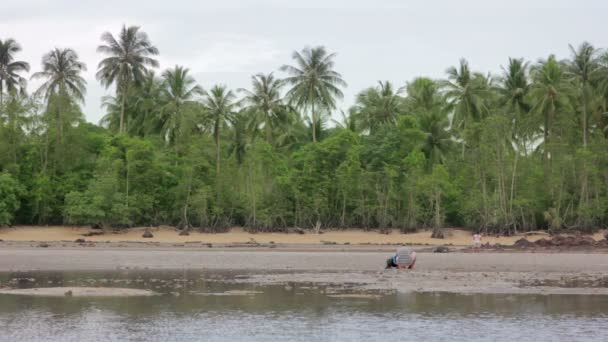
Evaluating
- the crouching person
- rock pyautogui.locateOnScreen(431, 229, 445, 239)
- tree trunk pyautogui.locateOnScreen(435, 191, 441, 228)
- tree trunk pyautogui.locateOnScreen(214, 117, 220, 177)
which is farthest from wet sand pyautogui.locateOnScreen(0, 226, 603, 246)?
the crouching person

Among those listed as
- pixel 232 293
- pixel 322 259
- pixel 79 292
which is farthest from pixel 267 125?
pixel 79 292

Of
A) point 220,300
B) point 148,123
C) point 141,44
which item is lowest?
point 220,300

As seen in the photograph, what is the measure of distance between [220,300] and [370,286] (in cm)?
577

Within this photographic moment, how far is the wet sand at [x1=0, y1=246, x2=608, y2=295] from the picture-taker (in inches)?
995

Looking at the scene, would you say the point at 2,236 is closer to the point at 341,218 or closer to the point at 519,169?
the point at 341,218

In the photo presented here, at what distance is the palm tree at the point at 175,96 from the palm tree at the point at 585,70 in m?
31.7

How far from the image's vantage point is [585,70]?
199ft

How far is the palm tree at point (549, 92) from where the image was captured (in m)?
57.9

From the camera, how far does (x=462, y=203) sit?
174 feet

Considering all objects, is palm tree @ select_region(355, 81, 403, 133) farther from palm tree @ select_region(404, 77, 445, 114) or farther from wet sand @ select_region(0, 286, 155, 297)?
wet sand @ select_region(0, 286, 155, 297)

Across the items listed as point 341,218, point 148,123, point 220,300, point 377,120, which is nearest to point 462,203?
point 341,218

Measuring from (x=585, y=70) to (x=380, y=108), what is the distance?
1823 centimetres

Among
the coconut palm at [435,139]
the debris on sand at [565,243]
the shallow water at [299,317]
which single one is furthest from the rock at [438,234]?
the shallow water at [299,317]

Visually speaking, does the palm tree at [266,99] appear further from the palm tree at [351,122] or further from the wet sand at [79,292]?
the wet sand at [79,292]
